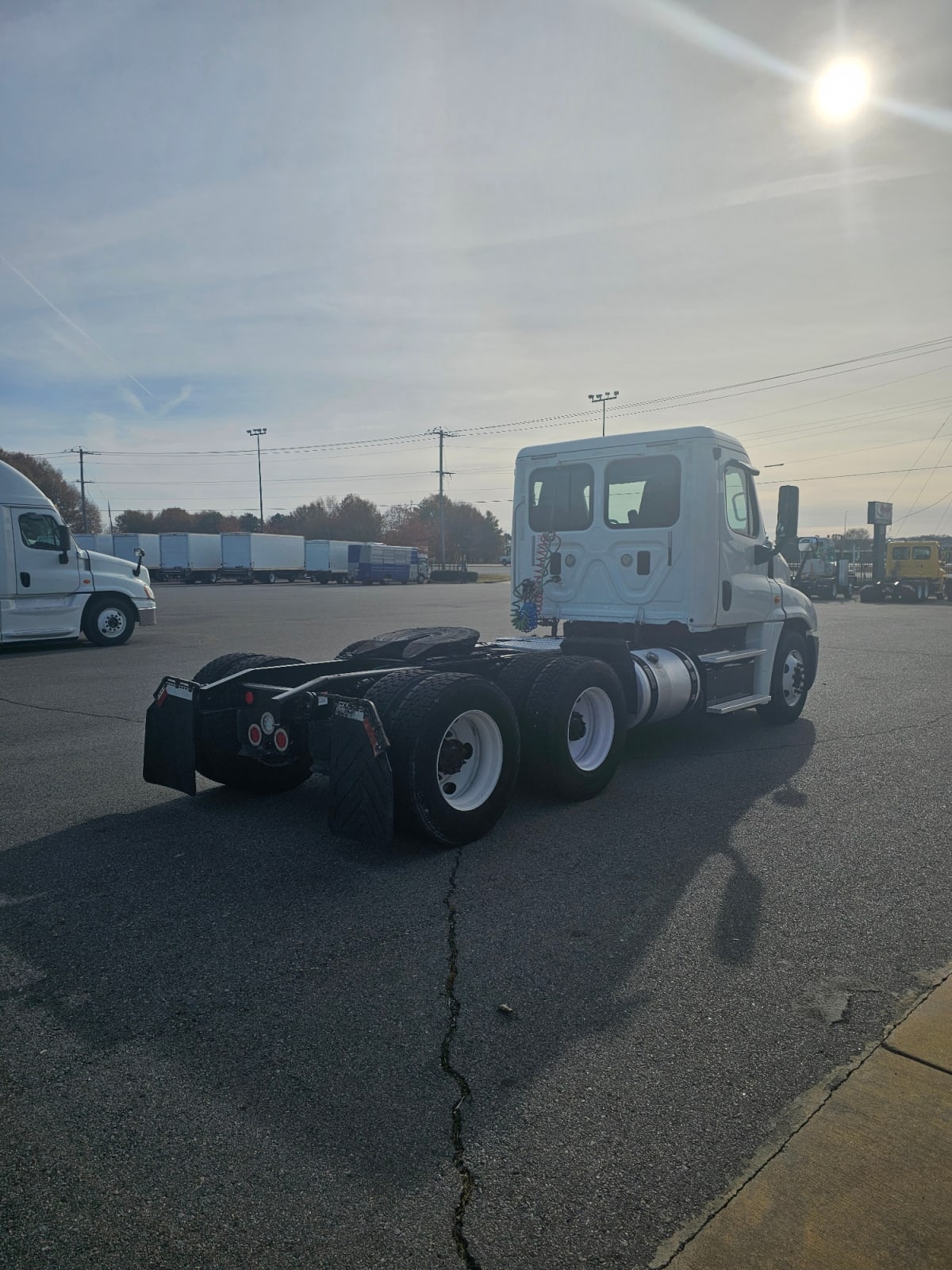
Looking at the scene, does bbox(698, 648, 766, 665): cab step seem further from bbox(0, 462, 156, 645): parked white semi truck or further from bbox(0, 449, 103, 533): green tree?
bbox(0, 449, 103, 533): green tree

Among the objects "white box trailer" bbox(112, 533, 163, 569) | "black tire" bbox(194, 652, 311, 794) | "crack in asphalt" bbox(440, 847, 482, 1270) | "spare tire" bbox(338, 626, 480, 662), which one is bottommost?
"crack in asphalt" bbox(440, 847, 482, 1270)

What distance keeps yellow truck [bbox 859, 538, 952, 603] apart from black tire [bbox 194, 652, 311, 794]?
1388 inches

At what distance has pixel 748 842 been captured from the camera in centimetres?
529

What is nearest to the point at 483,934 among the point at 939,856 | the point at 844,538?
the point at 939,856

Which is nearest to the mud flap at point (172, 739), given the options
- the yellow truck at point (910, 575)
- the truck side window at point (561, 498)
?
the truck side window at point (561, 498)

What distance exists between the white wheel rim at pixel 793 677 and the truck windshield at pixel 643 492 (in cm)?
225

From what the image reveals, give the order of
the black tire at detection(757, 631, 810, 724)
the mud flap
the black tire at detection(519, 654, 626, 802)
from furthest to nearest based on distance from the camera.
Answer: the black tire at detection(757, 631, 810, 724) → the black tire at detection(519, 654, 626, 802) → the mud flap

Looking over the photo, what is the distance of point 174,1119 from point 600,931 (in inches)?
77.9

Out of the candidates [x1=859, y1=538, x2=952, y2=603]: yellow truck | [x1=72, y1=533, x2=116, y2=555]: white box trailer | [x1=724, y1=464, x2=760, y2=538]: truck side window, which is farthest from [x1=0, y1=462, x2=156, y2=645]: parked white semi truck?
[x1=72, y1=533, x2=116, y2=555]: white box trailer

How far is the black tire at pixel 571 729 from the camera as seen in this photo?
230 inches

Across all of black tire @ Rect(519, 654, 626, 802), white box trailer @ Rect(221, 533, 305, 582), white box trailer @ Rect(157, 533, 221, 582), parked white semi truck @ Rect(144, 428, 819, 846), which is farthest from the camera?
white box trailer @ Rect(221, 533, 305, 582)

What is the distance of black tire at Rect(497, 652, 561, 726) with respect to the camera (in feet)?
19.5

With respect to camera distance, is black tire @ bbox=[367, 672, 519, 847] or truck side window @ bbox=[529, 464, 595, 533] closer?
black tire @ bbox=[367, 672, 519, 847]

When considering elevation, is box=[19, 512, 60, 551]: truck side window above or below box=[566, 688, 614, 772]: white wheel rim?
above
